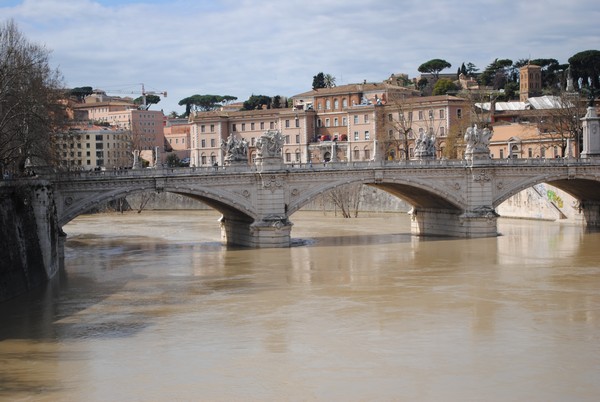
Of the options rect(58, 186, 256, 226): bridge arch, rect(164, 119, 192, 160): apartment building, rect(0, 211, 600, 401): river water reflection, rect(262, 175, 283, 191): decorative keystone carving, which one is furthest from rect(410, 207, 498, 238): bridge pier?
rect(164, 119, 192, 160): apartment building

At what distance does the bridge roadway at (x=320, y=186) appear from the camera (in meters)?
37.2

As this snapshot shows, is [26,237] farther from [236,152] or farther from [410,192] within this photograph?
[410,192]

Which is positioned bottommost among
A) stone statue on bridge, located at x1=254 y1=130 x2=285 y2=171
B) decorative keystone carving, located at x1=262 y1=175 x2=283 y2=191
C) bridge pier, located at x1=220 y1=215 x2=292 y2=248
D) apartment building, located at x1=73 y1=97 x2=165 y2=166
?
bridge pier, located at x1=220 y1=215 x2=292 y2=248

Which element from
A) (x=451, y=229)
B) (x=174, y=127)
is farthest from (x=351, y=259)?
(x=174, y=127)

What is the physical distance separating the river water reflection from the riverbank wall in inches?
28.7

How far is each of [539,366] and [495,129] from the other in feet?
162

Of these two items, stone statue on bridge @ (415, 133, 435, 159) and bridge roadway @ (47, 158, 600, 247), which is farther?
stone statue on bridge @ (415, 133, 435, 159)

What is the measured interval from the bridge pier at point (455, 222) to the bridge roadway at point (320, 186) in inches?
1.9

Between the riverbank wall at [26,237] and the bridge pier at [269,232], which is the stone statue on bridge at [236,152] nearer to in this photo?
the bridge pier at [269,232]

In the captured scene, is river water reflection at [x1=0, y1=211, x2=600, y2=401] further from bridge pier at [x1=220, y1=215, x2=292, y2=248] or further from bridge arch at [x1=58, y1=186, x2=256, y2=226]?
bridge arch at [x1=58, y1=186, x2=256, y2=226]

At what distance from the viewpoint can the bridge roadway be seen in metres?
37.2

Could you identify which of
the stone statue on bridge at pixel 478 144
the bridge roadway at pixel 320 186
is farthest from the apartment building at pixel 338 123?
the stone statue on bridge at pixel 478 144

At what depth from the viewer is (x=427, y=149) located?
45562 mm

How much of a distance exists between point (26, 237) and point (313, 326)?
11.0 m
